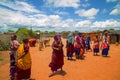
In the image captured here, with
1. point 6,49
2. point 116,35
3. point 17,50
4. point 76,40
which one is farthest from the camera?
point 116,35

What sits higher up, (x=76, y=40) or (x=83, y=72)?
(x=76, y=40)

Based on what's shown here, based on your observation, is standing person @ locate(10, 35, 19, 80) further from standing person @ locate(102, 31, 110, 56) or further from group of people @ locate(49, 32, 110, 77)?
standing person @ locate(102, 31, 110, 56)

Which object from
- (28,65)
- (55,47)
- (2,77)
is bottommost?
(2,77)

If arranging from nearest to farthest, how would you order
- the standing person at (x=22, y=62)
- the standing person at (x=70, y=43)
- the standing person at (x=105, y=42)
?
1. the standing person at (x=22, y=62)
2. the standing person at (x=70, y=43)
3. the standing person at (x=105, y=42)

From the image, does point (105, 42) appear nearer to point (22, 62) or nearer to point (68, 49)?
point (68, 49)

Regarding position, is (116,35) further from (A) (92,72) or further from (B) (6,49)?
(A) (92,72)

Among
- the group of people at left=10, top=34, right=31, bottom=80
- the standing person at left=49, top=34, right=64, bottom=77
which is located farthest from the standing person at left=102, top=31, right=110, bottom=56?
the group of people at left=10, top=34, right=31, bottom=80

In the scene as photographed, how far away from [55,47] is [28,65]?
74.6 inches

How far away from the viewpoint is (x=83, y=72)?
32.2ft

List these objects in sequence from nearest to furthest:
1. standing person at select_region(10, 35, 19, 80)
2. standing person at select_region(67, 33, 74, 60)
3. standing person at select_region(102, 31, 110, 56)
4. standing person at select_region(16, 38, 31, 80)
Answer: standing person at select_region(16, 38, 31, 80) < standing person at select_region(10, 35, 19, 80) < standing person at select_region(67, 33, 74, 60) < standing person at select_region(102, 31, 110, 56)

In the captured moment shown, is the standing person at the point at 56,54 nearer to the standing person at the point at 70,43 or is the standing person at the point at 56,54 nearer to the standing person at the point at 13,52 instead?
the standing person at the point at 13,52

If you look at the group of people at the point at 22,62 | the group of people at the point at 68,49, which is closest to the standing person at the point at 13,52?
the group of people at the point at 22,62

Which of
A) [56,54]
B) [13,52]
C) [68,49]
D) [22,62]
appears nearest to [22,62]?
[22,62]

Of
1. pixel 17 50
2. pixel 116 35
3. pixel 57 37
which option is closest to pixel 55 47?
pixel 57 37
